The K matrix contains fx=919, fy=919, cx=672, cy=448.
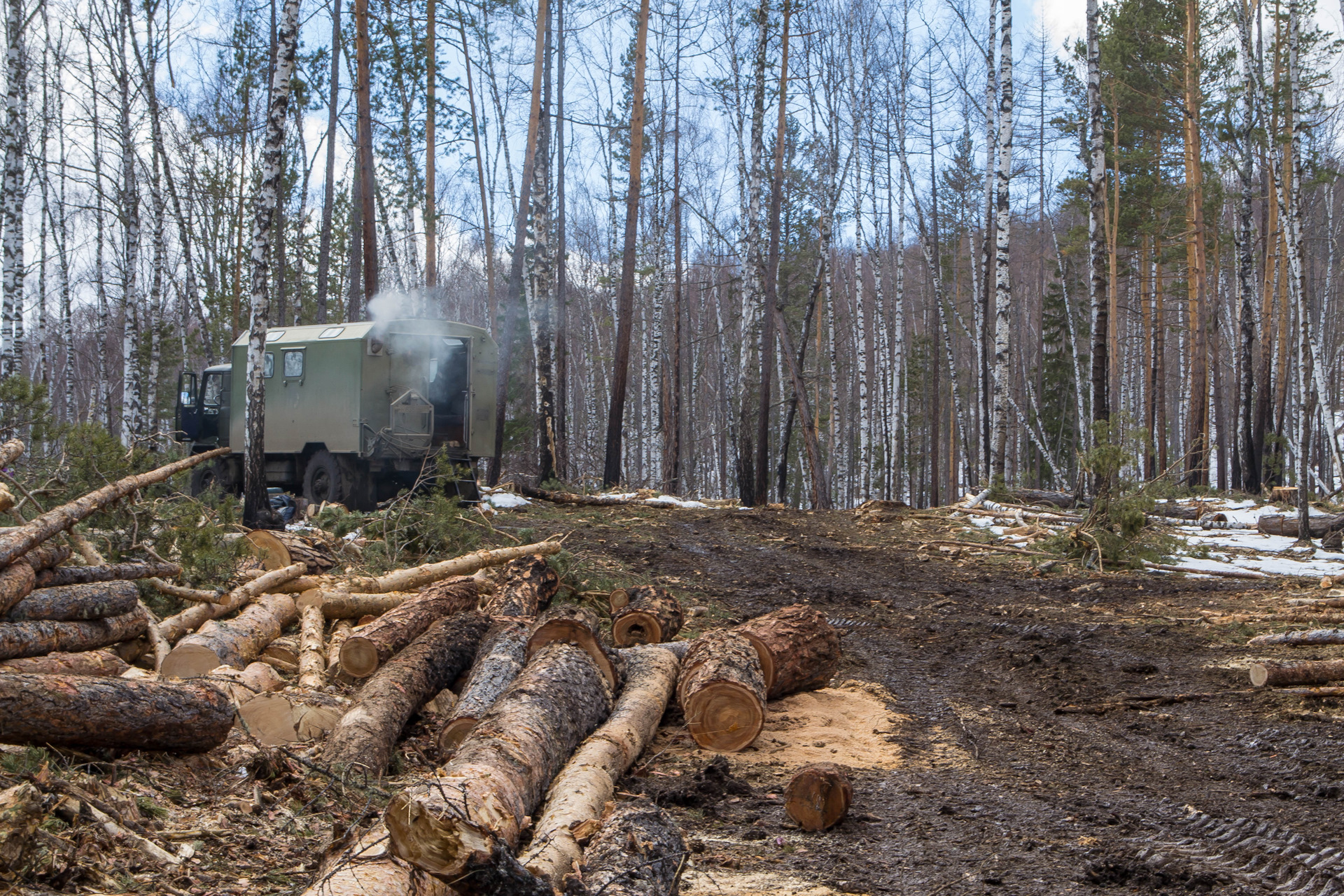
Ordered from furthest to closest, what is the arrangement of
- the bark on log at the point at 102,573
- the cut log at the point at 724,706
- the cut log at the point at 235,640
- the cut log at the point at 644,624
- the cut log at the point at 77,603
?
1. the cut log at the point at 644,624
2. the cut log at the point at 235,640
3. the bark on log at the point at 102,573
4. the cut log at the point at 724,706
5. the cut log at the point at 77,603

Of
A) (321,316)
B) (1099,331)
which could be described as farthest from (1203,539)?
(321,316)

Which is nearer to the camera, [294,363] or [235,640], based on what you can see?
[235,640]

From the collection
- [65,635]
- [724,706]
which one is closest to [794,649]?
[724,706]

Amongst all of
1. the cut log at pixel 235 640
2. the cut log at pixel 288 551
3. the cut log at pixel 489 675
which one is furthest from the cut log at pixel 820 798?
the cut log at pixel 288 551

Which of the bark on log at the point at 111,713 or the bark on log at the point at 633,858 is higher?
the bark on log at the point at 111,713

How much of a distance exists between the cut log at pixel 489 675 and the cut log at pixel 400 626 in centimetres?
47

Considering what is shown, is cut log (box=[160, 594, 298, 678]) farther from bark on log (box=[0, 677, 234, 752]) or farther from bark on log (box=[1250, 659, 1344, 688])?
bark on log (box=[1250, 659, 1344, 688])

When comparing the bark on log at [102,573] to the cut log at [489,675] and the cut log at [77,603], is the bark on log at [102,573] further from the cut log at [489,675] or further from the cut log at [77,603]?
the cut log at [489,675]

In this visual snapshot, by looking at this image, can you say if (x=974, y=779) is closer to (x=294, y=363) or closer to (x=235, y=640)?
(x=235, y=640)

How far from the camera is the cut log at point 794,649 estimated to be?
19.9 ft

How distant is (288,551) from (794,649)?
4641mm

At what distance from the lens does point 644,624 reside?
23.3ft

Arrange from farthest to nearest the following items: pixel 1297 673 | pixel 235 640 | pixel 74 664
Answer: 1. pixel 235 640
2. pixel 1297 673
3. pixel 74 664

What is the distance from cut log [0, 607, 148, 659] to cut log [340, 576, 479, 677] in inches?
48.9
